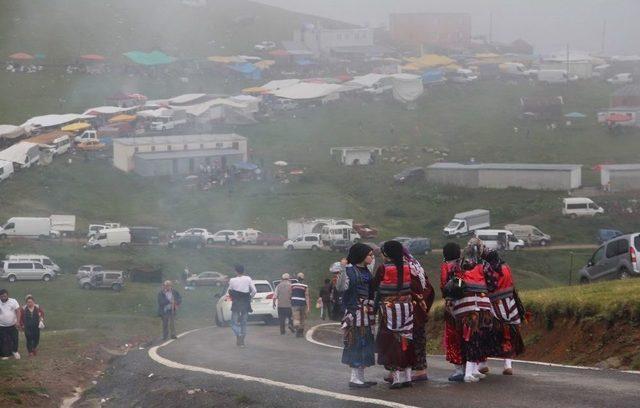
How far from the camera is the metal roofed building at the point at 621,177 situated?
2827 inches

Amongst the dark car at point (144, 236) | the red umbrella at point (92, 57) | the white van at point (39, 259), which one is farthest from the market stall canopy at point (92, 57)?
the white van at point (39, 259)

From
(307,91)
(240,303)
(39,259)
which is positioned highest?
(307,91)

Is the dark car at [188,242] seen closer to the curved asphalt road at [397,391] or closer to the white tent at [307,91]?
the curved asphalt road at [397,391]

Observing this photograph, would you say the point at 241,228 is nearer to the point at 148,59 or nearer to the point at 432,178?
the point at 432,178

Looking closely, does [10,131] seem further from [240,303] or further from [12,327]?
[240,303]

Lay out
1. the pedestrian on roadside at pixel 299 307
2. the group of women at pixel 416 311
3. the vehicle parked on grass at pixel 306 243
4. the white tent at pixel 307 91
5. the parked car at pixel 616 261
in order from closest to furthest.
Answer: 1. the group of women at pixel 416 311
2. the pedestrian on roadside at pixel 299 307
3. the parked car at pixel 616 261
4. the vehicle parked on grass at pixel 306 243
5. the white tent at pixel 307 91

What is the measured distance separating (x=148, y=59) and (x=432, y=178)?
93.2ft

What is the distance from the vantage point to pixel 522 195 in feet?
241

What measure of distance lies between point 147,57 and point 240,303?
72037 mm

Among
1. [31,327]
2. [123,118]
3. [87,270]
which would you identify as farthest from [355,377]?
[123,118]

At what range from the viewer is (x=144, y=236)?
60.3 metres

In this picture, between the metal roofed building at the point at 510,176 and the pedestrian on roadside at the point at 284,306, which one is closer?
the pedestrian on roadside at the point at 284,306

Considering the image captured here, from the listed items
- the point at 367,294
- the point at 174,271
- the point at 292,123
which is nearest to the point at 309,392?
the point at 367,294

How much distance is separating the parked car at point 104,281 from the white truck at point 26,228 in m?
11.3
